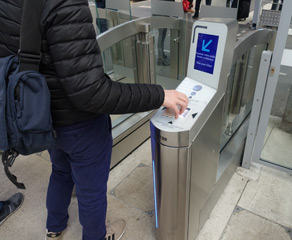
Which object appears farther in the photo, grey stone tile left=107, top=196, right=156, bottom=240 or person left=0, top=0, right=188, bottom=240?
grey stone tile left=107, top=196, right=156, bottom=240

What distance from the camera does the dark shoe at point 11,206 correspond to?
1.79m

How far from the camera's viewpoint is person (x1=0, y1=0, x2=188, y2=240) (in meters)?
0.82

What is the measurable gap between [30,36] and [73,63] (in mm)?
146

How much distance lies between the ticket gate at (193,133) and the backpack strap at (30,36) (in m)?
0.53

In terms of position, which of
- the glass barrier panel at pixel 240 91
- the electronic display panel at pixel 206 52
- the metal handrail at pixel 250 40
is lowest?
the glass barrier panel at pixel 240 91

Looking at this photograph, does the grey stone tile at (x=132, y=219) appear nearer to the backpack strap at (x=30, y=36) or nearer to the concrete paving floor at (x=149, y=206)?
the concrete paving floor at (x=149, y=206)

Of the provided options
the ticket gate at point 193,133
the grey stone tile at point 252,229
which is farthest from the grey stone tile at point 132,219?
the grey stone tile at point 252,229

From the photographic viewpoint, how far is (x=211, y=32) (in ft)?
3.70

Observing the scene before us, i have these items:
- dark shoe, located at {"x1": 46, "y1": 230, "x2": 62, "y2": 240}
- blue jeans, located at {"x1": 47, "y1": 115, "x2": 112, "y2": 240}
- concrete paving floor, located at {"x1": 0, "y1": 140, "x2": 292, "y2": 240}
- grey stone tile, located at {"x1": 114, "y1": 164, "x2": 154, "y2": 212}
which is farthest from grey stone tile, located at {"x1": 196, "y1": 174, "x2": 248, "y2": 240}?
dark shoe, located at {"x1": 46, "y1": 230, "x2": 62, "y2": 240}

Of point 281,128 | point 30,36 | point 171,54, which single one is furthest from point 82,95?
point 171,54

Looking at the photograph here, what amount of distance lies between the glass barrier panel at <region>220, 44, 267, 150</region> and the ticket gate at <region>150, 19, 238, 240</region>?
1.95ft

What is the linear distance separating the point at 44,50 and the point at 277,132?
2.04 m

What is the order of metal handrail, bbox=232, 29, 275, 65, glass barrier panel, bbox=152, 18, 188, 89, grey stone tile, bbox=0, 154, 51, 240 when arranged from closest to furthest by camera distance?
1. metal handrail, bbox=232, 29, 275, 65
2. grey stone tile, bbox=0, 154, 51, 240
3. glass barrier panel, bbox=152, 18, 188, 89

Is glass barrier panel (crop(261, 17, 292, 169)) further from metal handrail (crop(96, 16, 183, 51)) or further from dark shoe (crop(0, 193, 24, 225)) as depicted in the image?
dark shoe (crop(0, 193, 24, 225))
